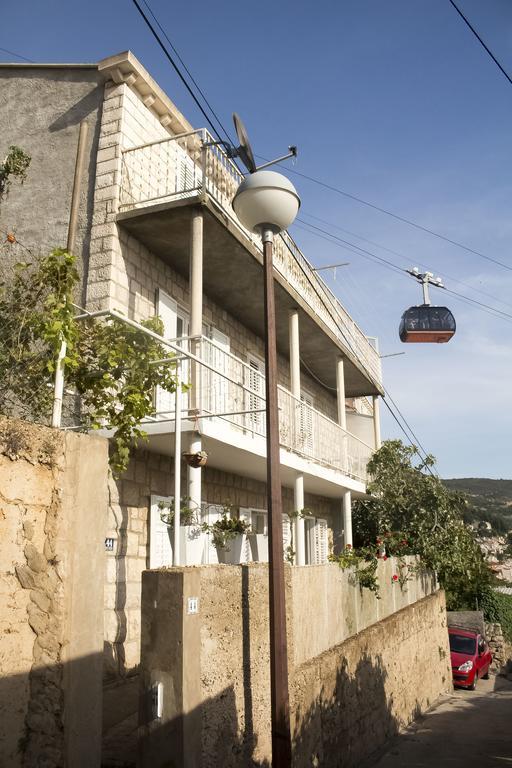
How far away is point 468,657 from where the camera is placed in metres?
16.9

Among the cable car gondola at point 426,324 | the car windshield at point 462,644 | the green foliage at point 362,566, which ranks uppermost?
the cable car gondola at point 426,324

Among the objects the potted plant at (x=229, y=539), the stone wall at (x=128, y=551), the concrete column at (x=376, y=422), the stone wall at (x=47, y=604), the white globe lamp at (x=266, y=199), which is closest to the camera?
the stone wall at (x=47, y=604)

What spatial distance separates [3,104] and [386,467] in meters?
12.0

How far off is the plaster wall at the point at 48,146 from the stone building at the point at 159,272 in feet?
0.07

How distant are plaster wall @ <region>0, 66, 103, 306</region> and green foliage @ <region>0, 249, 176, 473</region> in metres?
3.94

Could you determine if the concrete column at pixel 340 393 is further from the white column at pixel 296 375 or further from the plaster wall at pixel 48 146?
the plaster wall at pixel 48 146

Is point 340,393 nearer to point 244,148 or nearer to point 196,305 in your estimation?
point 196,305

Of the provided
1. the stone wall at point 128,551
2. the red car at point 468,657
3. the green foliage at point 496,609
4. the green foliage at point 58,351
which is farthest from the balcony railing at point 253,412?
the green foliage at point 496,609

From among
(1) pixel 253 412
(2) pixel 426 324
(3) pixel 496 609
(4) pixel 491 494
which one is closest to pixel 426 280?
(2) pixel 426 324

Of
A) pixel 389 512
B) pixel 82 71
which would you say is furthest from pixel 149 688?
pixel 389 512

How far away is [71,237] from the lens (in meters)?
9.48

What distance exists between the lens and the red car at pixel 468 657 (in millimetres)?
16484

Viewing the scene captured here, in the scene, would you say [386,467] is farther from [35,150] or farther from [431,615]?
[35,150]

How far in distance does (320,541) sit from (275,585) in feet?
38.6
